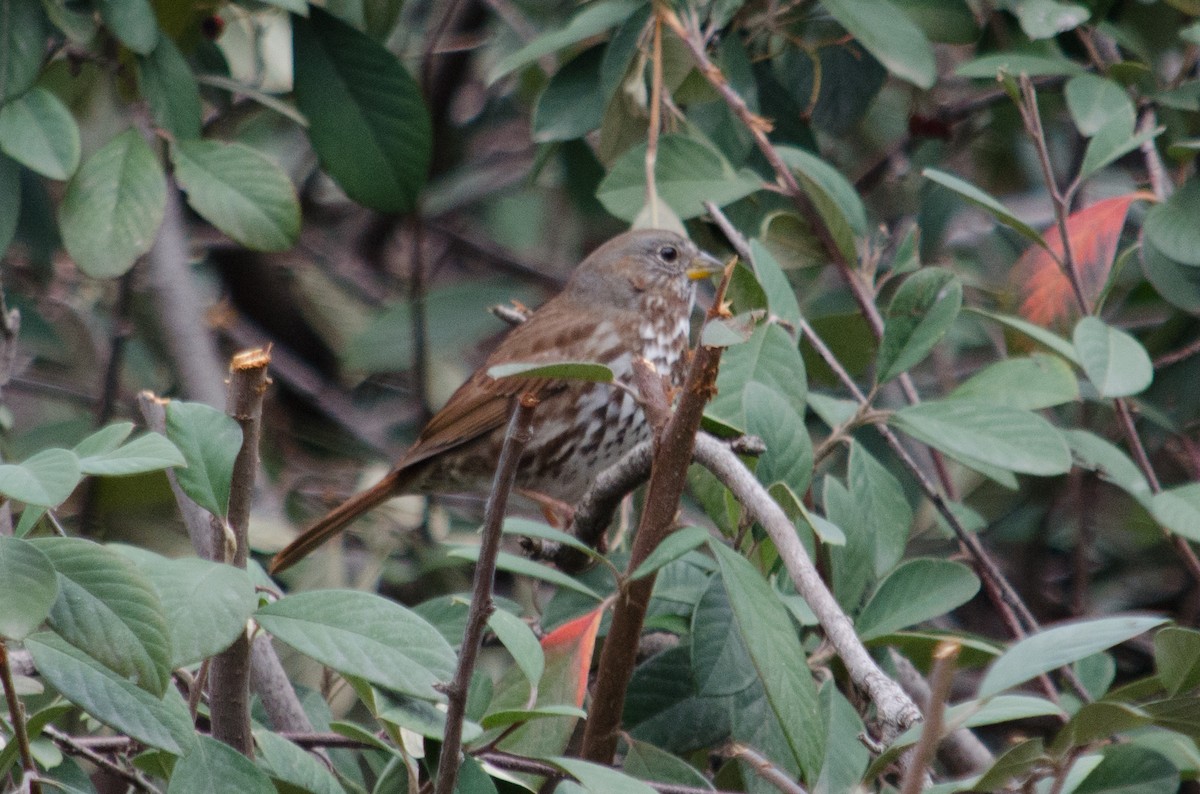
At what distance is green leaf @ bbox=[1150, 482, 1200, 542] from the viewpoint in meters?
2.40

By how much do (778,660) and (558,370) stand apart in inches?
16.0

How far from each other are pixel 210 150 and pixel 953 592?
186 centimetres

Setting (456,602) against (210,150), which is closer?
(456,602)

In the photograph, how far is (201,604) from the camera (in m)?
1.52

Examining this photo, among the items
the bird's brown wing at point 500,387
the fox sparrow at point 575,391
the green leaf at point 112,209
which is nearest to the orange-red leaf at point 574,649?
the green leaf at point 112,209

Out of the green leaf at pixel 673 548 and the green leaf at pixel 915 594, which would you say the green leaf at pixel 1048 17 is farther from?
the green leaf at pixel 673 548

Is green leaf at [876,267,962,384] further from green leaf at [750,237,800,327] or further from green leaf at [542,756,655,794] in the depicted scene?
green leaf at [542,756,655,794]

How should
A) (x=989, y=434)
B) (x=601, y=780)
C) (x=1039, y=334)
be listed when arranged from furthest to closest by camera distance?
1. (x=1039, y=334)
2. (x=989, y=434)
3. (x=601, y=780)

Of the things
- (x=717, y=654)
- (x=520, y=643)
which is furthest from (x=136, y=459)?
(x=717, y=654)

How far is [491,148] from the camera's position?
537cm

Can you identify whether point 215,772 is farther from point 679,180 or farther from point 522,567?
point 679,180

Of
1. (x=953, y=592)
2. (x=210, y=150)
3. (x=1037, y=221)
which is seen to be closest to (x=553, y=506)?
(x=210, y=150)

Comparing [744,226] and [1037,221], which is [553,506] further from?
[1037,221]

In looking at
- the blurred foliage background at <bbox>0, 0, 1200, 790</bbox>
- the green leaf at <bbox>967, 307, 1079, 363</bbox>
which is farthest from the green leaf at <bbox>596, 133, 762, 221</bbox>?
the green leaf at <bbox>967, 307, 1079, 363</bbox>
